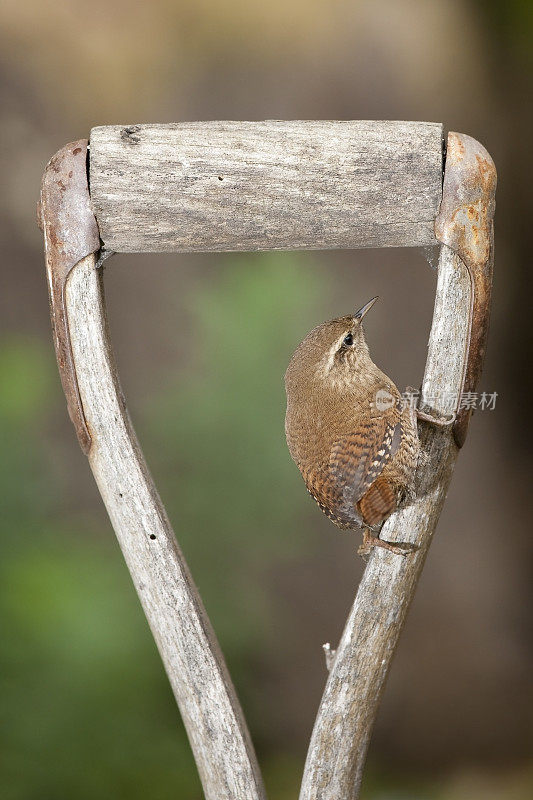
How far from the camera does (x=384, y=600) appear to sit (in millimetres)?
1250

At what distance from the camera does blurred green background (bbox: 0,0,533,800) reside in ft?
6.26

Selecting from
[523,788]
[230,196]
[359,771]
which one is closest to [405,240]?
[230,196]

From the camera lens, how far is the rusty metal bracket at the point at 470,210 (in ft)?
3.79

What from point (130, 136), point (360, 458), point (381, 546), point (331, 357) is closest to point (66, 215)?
point (130, 136)

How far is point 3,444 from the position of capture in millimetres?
1959

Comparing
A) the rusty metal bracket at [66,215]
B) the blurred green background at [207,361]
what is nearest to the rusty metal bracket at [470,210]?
the rusty metal bracket at [66,215]

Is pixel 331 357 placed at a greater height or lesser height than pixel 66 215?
lesser

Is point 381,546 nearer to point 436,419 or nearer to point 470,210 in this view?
point 436,419

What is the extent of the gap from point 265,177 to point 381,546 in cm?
51

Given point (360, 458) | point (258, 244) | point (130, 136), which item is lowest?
point (360, 458)

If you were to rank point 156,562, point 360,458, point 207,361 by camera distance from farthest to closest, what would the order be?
point 207,361 < point 156,562 < point 360,458

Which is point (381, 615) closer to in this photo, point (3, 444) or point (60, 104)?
point (3, 444)

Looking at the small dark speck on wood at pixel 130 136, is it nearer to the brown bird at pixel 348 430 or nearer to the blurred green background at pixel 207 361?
the brown bird at pixel 348 430

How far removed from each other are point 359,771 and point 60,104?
1435mm
